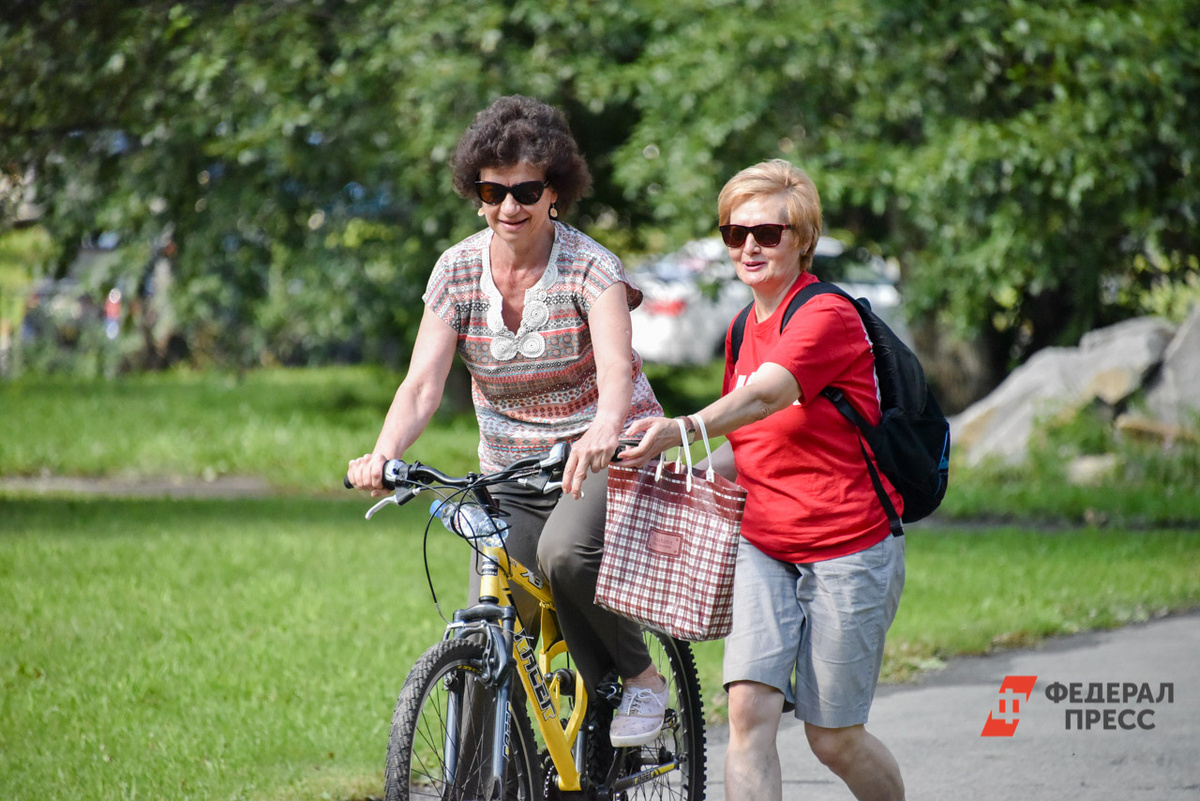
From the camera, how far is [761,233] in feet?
10.9

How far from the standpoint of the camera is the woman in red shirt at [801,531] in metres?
3.21

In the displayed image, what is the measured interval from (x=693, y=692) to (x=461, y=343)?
1.21m

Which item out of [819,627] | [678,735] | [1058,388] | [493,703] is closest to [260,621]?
[678,735]

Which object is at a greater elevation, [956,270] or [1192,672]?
[956,270]

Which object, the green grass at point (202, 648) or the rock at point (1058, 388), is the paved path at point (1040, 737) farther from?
the rock at point (1058, 388)

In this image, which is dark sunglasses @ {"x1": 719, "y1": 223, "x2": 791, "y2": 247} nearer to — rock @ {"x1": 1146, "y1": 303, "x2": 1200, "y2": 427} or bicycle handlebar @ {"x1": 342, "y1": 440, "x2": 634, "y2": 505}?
bicycle handlebar @ {"x1": 342, "y1": 440, "x2": 634, "y2": 505}

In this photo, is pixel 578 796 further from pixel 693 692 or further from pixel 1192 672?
pixel 1192 672

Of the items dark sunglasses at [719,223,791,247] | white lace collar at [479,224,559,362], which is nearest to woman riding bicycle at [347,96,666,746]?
white lace collar at [479,224,559,362]

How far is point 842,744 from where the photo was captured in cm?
332

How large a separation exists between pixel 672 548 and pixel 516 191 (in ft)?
3.18

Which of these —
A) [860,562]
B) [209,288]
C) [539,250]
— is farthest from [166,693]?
[209,288]

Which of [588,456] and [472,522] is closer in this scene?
[588,456]

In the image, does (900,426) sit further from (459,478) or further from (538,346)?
(459,478)

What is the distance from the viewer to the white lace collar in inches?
137
